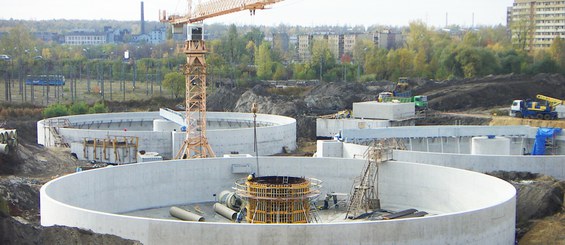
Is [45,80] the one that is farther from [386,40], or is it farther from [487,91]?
[386,40]

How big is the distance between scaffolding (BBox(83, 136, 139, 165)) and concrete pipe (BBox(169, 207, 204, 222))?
14.5 metres

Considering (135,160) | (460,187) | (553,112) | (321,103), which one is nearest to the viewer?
(460,187)

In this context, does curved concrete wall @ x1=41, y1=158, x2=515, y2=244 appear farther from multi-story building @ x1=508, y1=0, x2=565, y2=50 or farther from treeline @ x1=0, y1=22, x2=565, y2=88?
multi-story building @ x1=508, y1=0, x2=565, y2=50

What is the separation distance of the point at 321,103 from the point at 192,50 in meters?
25.0

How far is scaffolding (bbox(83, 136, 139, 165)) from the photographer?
46.2m

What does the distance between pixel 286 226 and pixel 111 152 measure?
79.0 ft

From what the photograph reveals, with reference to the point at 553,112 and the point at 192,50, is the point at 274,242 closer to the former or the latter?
the point at 192,50

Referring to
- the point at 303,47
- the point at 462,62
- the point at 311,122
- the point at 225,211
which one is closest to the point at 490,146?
the point at 225,211

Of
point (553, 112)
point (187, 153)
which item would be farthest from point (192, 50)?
point (553, 112)

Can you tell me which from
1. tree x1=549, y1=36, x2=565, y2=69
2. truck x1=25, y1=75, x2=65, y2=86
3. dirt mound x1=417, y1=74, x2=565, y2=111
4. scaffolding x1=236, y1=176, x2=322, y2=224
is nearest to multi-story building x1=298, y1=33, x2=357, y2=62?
tree x1=549, y1=36, x2=565, y2=69

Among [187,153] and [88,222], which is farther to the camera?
[187,153]

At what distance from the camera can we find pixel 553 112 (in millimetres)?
56000

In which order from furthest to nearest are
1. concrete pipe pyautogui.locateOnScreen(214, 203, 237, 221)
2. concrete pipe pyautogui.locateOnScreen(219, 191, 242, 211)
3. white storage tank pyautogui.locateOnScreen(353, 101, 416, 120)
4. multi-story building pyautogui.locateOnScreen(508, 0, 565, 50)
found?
multi-story building pyautogui.locateOnScreen(508, 0, 565, 50)
white storage tank pyautogui.locateOnScreen(353, 101, 416, 120)
concrete pipe pyautogui.locateOnScreen(219, 191, 242, 211)
concrete pipe pyautogui.locateOnScreen(214, 203, 237, 221)

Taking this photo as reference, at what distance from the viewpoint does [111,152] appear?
46344 millimetres
